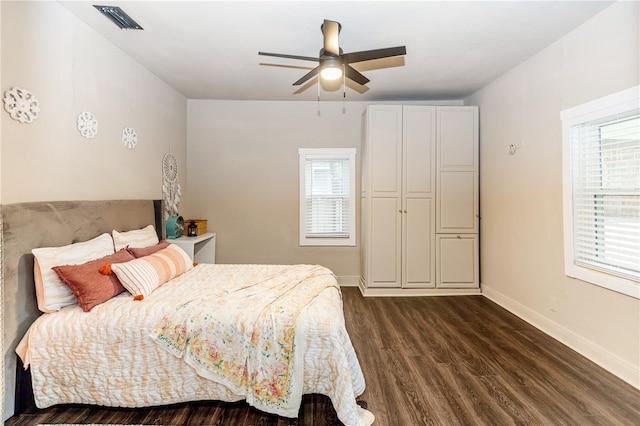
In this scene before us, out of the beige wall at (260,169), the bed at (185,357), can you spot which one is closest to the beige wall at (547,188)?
the beige wall at (260,169)

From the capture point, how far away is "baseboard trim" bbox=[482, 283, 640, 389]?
208 cm

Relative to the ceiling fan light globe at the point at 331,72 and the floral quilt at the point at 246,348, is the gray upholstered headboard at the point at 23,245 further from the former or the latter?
the ceiling fan light globe at the point at 331,72

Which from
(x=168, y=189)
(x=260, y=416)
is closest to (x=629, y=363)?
(x=260, y=416)

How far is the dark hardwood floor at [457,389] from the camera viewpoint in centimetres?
175

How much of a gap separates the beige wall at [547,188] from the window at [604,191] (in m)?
0.10

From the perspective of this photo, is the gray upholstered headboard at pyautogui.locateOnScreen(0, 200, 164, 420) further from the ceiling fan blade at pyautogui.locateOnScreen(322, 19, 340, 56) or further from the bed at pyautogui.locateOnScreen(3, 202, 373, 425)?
the ceiling fan blade at pyautogui.locateOnScreen(322, 19, 340, 56)

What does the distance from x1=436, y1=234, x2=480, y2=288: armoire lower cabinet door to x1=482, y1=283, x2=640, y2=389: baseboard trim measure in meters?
0.44

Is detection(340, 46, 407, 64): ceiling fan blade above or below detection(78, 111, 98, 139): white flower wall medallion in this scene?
above

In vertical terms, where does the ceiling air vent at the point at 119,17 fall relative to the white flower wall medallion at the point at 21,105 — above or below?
above

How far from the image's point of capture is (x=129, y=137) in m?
2.95

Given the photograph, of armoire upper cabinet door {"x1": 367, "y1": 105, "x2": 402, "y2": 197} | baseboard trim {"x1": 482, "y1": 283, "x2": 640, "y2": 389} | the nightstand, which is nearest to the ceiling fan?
armoire upper cabinet door {"x1": 367, "y1": 105, "x2": 402, "y2": 197}

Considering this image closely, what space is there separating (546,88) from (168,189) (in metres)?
4.45

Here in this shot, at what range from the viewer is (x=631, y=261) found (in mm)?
2125

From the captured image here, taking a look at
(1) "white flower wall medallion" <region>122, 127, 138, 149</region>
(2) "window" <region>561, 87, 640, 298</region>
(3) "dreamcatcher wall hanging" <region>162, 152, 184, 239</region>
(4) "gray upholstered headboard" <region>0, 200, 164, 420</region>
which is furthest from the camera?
(3) "dreamcatcher wall hanging" <region>162, 152, 184, 239</region>
